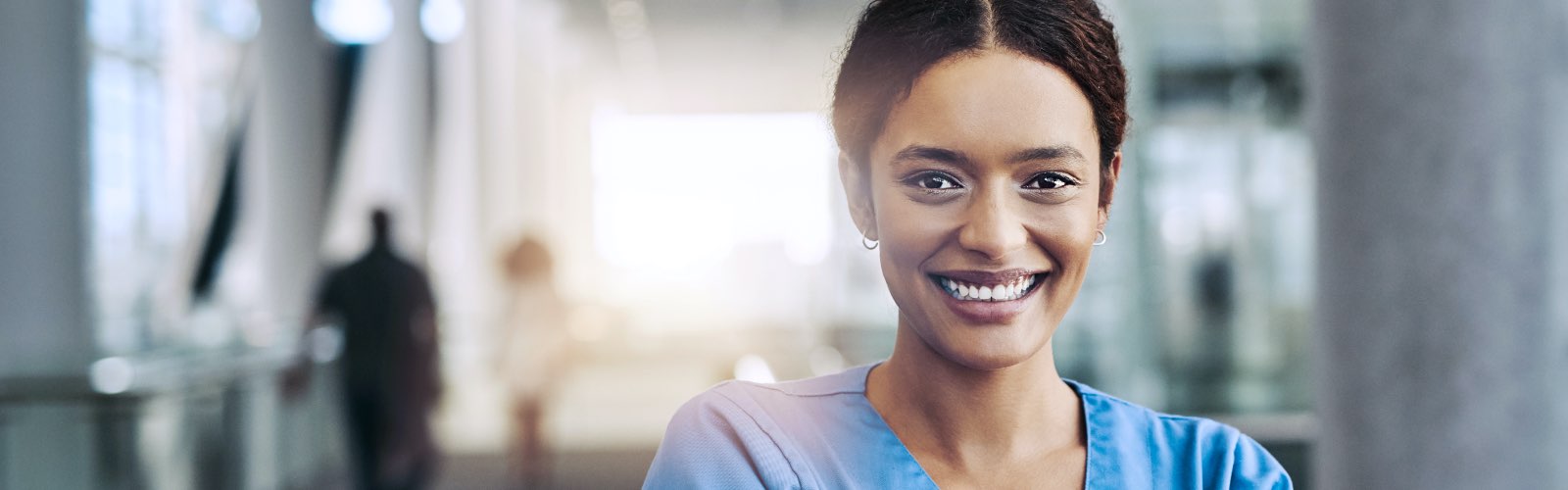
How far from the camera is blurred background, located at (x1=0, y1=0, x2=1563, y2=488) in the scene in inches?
210

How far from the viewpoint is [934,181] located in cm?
79

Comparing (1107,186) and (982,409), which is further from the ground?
(1107,186)

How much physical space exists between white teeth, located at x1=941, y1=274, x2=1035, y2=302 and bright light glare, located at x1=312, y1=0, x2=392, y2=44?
30.8 feet

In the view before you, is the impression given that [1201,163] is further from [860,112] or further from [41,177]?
[860,112]

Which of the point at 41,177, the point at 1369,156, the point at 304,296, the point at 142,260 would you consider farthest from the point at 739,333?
the point at 1369,156

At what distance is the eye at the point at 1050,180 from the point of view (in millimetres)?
785

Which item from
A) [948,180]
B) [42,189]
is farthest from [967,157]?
[42,189]

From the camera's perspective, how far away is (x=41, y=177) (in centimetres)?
542

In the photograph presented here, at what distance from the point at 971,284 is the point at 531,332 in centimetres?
667

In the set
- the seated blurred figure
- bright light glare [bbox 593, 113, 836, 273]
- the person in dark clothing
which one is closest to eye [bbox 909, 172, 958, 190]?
the person in dark clothing

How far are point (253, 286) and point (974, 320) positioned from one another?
9385mm

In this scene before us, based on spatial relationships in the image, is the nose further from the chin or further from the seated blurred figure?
the seated blurred figure

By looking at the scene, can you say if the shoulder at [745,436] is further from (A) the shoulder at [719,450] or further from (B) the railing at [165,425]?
(B) the railing at [165,425]

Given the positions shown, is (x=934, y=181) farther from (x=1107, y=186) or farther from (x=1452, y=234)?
(x=1452, y=234)
